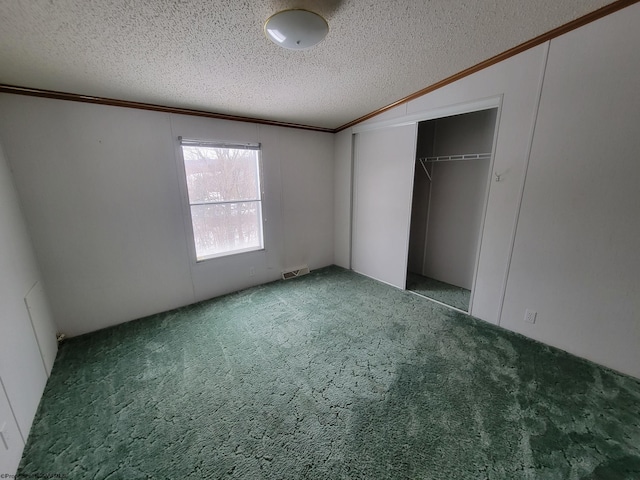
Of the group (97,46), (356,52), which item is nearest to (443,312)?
(356,52)

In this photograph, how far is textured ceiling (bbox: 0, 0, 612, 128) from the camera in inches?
51.0

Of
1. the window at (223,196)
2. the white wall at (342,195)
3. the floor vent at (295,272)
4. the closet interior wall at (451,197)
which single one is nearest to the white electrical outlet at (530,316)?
the closet interior wall at (451,197)

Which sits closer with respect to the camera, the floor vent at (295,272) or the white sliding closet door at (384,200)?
the white sliding closet door at (384,200)

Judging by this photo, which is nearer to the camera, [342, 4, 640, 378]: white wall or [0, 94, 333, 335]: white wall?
[342, 4, 640, 378]: white wall

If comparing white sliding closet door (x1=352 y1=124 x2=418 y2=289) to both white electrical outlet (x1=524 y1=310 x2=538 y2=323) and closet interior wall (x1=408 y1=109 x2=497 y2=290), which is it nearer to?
closet interior wall (x1=408 y1=109 x2=497 y2=290)

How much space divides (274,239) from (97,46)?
8.10 ft

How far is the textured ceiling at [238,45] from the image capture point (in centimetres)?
130

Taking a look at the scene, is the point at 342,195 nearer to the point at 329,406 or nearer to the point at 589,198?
the point at 589,198

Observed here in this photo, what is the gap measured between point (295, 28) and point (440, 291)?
3.18 m

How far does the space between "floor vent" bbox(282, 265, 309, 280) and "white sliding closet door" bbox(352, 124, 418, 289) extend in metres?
0.87

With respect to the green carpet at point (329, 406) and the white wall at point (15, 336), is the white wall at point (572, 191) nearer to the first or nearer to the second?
the green carpet at point (329, 406)

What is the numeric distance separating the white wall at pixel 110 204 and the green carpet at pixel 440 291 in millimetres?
2393

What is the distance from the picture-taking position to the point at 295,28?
1.40m

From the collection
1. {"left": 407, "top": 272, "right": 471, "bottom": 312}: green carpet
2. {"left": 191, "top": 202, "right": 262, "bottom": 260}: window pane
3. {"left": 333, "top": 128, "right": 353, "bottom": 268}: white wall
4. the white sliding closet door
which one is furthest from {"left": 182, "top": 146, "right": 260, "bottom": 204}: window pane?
{"left": 407, "top": 272, "right": 471, "bottom": 312}: green carpet
